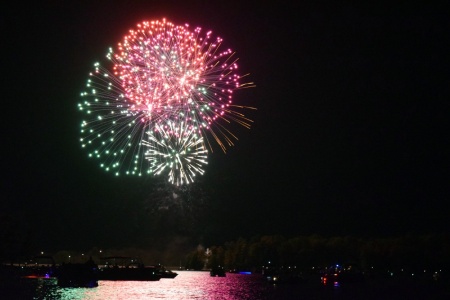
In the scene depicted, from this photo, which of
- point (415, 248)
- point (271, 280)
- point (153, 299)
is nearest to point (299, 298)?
point (153, 299)

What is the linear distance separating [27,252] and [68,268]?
5731 centimetres

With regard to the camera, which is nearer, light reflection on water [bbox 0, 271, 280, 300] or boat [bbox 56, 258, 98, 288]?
light reflection on water [bbox 0, 271, 280, 300]

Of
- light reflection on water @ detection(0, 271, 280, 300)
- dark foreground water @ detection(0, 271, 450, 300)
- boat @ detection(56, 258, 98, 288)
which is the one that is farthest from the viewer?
boat @ detection(56, 258, 98, 288)

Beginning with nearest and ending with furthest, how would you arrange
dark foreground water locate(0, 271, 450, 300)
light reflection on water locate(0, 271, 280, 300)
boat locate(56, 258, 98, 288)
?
light reflection on water locate(0, 271, 280, 300) → dark foreground water locate(0, 271, 450, 300) → boat locate(56, 258, 98, 288)

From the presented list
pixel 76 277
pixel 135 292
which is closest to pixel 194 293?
pixel 135 292

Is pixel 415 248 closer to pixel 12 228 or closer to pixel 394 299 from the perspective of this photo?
pixel 394 299

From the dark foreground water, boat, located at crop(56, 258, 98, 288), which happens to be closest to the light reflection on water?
the dark foreground water

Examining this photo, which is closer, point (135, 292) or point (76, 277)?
point (135, 292)

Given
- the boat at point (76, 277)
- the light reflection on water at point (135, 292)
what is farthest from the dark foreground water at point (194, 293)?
the boat at point (76, 277)

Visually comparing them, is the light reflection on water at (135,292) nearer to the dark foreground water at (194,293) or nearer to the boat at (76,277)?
the dark foreground water at (194,293)

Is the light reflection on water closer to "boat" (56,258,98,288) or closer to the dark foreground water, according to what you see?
the dark foreground water

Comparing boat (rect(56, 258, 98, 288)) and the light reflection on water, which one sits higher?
boat (rect(56, 258, 98, 288))

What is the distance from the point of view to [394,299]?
8412 cm

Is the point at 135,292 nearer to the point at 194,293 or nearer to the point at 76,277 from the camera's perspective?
the point at 194,293
